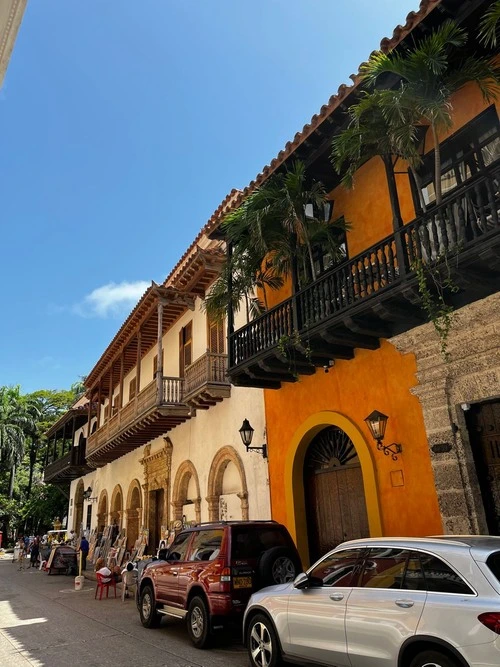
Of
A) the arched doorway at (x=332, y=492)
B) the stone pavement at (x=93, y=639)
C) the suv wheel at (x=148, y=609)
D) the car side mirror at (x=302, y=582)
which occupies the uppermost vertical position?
the arched doorway at (x=332, y=492)

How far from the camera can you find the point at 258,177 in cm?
1030

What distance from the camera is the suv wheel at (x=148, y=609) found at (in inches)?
336

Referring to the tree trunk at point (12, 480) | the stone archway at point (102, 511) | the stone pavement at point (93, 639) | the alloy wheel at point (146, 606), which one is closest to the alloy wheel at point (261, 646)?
the stone pavement at point (93, 639)

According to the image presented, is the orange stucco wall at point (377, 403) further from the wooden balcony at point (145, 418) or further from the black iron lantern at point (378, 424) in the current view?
the wooden balcony at point (145, 418)

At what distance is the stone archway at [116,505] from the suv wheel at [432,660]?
20.1 metres

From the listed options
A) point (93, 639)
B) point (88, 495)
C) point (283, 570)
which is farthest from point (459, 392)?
point (88, 495)

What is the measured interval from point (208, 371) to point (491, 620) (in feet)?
34.0

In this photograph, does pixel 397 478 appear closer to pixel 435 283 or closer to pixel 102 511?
pixel 435 283

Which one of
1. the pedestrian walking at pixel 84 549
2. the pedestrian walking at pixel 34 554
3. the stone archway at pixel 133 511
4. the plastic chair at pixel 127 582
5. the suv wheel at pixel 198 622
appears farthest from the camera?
the pedestrian walking at pixel 34 554

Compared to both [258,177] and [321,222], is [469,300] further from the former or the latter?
[258,177]

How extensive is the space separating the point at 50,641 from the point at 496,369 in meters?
7.72

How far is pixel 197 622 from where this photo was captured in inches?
281

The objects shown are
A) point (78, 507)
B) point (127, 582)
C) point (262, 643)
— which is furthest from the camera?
point (78, 507)

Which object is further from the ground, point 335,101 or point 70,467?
point 335,101
